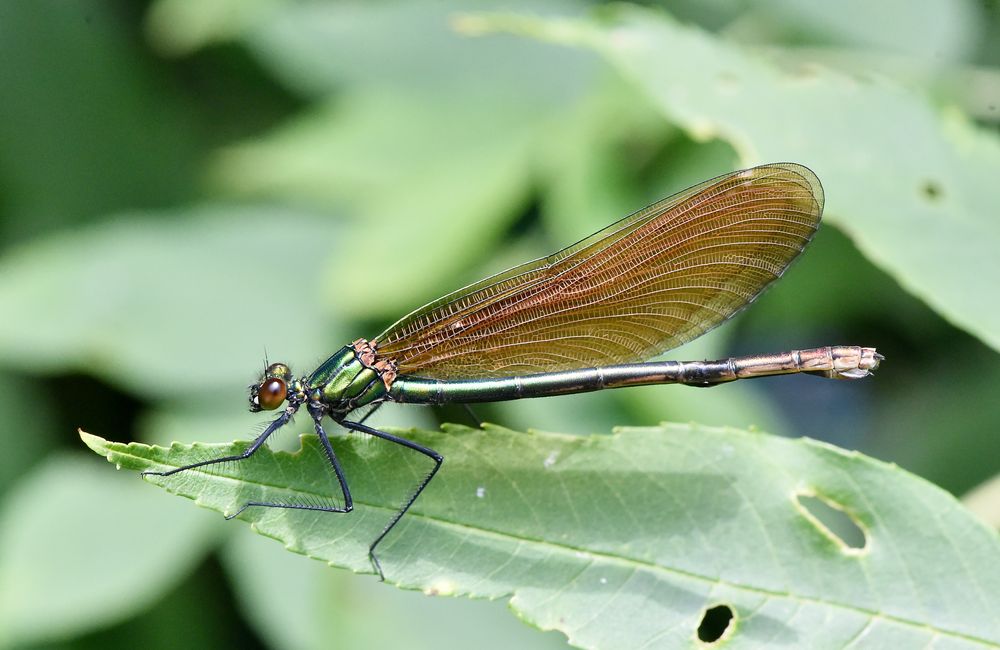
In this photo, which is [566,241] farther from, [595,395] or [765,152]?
[765,152]

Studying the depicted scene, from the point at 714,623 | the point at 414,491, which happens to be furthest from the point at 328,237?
the point at 714,623

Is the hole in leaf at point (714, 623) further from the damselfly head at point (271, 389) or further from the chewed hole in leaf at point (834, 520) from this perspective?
the damselfly head at point (271, 389)

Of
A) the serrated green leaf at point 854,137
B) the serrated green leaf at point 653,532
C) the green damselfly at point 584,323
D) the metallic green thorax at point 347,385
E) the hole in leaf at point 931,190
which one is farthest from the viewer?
the metallic green thorax at point 347,385

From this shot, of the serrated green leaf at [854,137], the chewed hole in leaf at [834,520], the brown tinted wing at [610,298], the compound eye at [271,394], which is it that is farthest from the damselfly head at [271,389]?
the chewed hole in leaf at [834,520]

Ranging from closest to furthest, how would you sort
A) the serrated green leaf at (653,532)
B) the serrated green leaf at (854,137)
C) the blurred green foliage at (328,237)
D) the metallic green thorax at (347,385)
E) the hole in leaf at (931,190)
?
the serrated green leaf at (653,532), the serrated green leaf at (854,137), the hole in leaf at (931,190), the metallic green thorax at (347,385), the blurred green foliage at (328,237)

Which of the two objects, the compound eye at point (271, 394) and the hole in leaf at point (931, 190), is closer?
the hole in leaf at point (931, 190)

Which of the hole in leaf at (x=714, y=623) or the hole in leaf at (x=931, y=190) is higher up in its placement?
Answer: the hole in leaf at (x=931, y=190)

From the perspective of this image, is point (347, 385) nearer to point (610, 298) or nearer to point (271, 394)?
point (271, 394)
